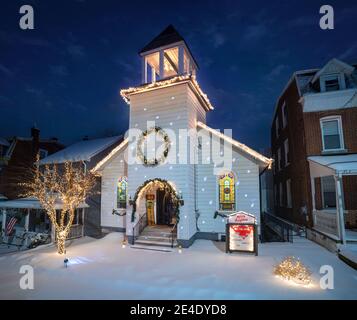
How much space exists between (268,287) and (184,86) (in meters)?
10.4

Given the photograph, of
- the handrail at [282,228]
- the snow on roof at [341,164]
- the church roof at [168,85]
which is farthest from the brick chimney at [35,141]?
the snow on roof at [341,164]

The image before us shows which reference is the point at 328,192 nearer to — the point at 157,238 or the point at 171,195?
the point at 171,195

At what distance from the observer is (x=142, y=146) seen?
534 inches

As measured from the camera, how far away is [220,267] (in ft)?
27.7

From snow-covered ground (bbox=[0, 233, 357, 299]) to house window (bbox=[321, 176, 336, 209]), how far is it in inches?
142

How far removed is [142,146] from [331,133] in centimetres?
1173

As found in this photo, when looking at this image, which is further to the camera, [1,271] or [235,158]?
[235,158]

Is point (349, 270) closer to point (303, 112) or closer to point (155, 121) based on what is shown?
point (303, 112)

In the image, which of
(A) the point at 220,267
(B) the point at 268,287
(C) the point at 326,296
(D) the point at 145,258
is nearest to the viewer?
(C) the point at 326,296

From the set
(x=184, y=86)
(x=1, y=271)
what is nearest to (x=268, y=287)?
(x=1, y=271)

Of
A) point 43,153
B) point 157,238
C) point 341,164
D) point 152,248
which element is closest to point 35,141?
point 43,153

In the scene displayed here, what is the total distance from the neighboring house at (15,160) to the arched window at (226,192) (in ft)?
63.2

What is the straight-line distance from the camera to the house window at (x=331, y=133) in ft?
43.4

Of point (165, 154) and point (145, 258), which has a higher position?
point (165, 154)
